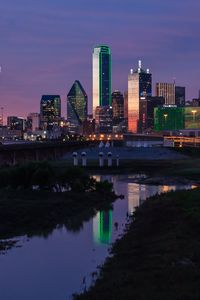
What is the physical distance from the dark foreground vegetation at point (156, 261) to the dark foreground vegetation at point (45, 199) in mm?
9031

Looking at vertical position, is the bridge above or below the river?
above

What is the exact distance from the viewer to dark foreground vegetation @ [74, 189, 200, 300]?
28.0 meters

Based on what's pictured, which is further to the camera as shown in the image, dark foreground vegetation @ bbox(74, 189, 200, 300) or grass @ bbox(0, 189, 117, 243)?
grass @ bbox(0, 189, 117, 243)

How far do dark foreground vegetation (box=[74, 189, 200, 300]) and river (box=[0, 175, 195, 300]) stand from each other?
4.68ft

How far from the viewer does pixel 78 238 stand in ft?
166

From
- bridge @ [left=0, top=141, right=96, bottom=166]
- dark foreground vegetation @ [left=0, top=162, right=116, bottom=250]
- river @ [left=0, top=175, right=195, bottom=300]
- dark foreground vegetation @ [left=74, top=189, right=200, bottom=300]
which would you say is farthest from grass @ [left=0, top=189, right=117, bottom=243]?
bridge @ [left=0, top=141, right=96, bottom=166]

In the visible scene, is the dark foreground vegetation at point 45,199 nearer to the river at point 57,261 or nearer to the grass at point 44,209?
the grass at point 44,209

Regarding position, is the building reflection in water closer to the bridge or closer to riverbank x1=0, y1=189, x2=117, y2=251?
riverbank x1=0, y1=189, x2=117, y2=251

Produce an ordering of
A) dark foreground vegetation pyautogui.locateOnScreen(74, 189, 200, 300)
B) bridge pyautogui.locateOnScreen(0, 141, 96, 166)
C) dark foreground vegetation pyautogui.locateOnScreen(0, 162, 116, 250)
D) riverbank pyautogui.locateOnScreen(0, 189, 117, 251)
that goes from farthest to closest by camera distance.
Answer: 1. bridge pyautogui.locateOnScreen(0, 141, 96, 166)
2. dark foreground vegetation pyautogui.locateOnScreen(0, 162, 116, 250)
3. riverbank pyautogui.locateOnScreen(0, 189, 117, 251)
4. dark foreground vegetation pyautogui.locateOnScreen(74, 189, 200, 300)

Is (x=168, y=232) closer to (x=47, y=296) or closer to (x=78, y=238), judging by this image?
(x=78, y=238)

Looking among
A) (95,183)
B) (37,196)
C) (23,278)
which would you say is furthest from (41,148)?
(23,278)

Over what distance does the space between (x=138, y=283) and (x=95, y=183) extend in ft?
193

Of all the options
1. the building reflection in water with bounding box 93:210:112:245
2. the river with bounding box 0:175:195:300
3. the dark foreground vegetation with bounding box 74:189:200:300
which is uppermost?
the dark foreground vegetation with bounding box 74:189:200:300

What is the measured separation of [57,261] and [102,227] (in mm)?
16698
